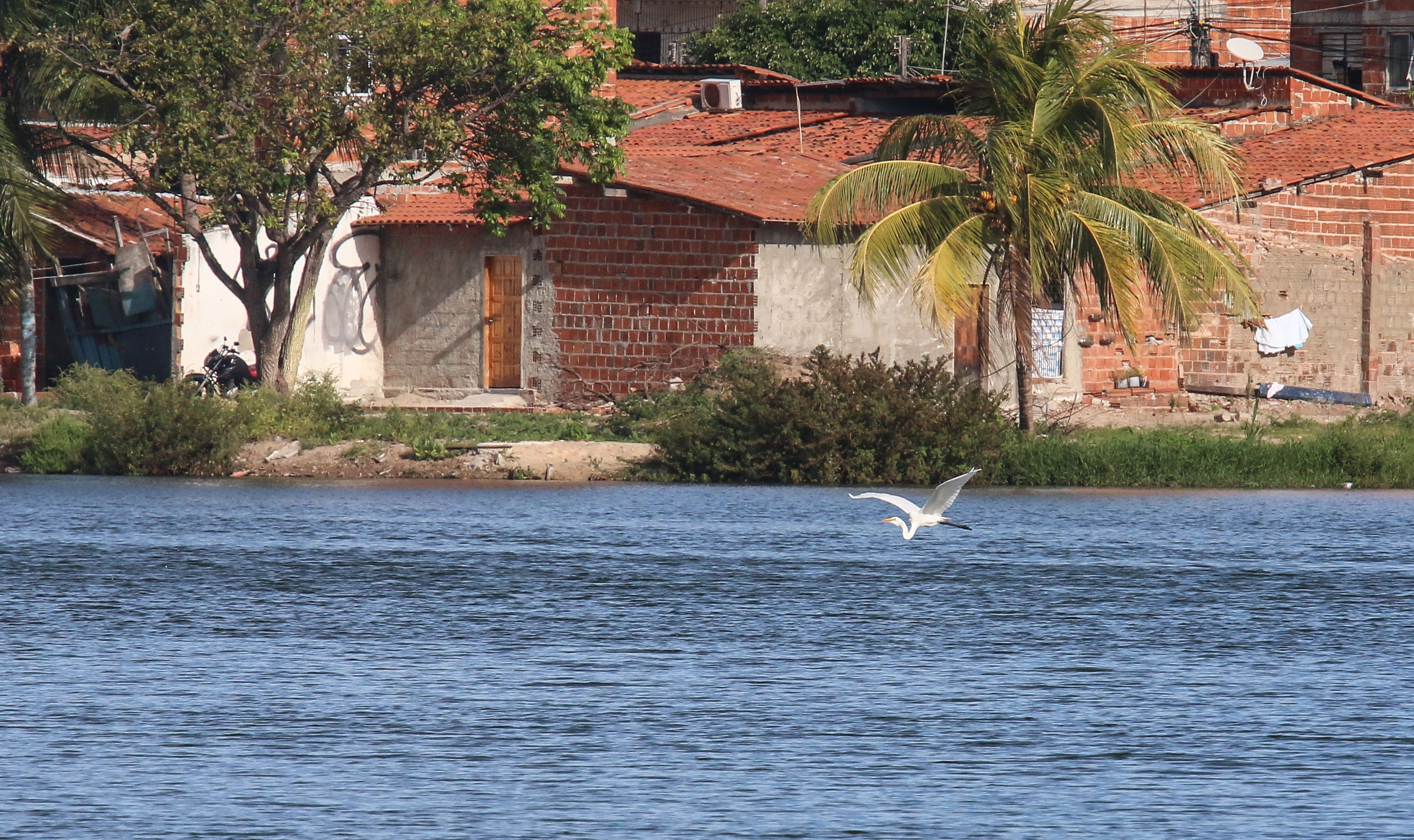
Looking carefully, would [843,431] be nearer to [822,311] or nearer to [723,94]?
[822,311]

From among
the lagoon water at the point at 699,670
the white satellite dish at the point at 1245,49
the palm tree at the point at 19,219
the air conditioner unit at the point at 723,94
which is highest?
the white satellite dish at the point at 1245,49

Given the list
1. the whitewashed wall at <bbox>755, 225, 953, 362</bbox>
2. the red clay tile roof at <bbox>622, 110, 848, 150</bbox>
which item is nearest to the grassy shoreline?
the whitewashed wall at <bbox>755, 225, 953, 362</bbox>

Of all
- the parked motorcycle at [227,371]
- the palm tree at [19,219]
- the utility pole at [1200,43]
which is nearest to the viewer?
the palm tree at [19,219]

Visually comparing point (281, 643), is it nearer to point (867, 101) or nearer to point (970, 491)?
point (970, 491)

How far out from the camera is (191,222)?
29.0m

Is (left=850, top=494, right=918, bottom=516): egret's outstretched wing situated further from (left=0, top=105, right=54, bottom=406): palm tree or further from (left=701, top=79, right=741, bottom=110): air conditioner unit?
(left=701, top=79, right=741, bottom=110): air conditioner unit

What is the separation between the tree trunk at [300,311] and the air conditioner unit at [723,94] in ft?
38.6

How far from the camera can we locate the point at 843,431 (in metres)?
25.3

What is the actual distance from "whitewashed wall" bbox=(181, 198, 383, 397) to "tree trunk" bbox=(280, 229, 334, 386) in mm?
1558

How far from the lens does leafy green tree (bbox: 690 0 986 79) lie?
47344 millimetres

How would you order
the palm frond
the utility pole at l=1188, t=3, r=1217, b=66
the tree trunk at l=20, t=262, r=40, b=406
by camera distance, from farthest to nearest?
the utility pole at l=1188, t=3, r=1217, b=66, the tree trunk at l=20, t=262, r=40, b=406, the palm frond

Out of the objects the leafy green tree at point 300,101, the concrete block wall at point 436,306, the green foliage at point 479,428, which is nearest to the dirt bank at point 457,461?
the green foliage at point 479,428

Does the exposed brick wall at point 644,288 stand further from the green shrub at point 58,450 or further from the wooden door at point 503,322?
the green shrub at point 58,450

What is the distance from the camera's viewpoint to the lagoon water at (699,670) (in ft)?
34.6
